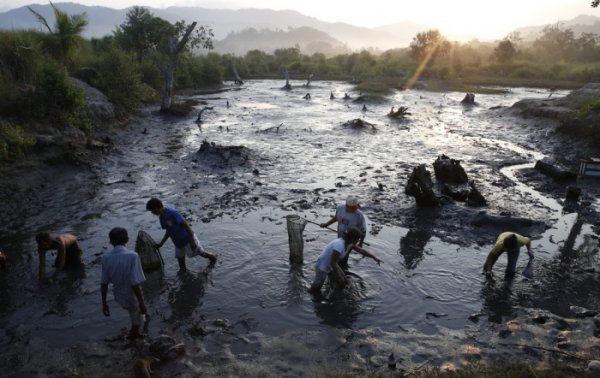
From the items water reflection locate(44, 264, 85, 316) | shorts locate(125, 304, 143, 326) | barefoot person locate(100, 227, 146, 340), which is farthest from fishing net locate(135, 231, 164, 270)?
barefoot person locate(100, 227, 146, 340)

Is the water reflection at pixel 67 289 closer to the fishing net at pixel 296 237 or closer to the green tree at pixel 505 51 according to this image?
the fishing net at pixel 296 237

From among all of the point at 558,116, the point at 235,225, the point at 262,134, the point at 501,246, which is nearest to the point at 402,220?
the point at 501,246

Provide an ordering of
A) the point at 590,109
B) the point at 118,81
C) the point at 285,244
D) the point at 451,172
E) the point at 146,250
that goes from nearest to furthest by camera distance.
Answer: the point at 146,250, the point at 285,244, the point at 451,172, the point at 590,109, the point at 118,81

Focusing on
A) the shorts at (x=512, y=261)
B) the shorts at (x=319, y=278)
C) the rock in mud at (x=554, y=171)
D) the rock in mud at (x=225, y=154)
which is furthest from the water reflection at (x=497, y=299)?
the rock in mud at (x=225, y=154)

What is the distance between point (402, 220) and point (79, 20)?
1800 cm

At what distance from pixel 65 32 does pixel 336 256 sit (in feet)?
62.1

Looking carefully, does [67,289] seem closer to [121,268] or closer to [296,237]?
[121,268]

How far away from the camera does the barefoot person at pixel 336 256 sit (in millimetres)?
6457

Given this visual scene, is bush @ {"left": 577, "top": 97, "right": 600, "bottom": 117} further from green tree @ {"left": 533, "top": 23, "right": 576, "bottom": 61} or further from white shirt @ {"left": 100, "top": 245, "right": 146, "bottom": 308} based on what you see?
green tree @ {"left": 533, "top": 23, "right": 576, "bottom": 61}

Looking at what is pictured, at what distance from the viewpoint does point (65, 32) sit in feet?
62.8

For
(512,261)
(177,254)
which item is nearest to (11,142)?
(177,254)

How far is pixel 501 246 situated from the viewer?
7484 mm

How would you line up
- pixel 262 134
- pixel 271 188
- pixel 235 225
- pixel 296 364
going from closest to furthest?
1. pixel 296 364
2. pixel 235 225
3. pixel 271 188
4. pixel 262 134

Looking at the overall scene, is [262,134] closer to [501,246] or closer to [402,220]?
[402,220]
